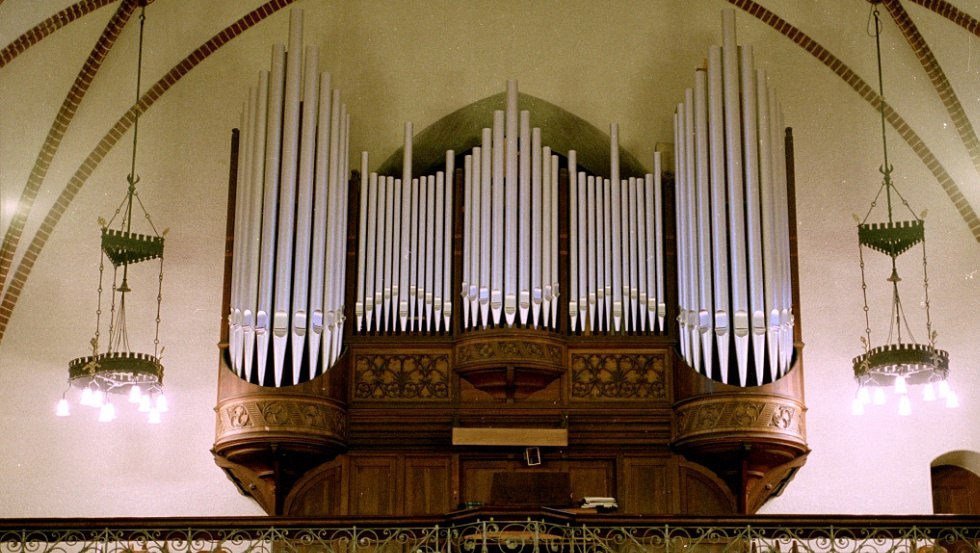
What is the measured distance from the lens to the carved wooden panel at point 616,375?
1672cm

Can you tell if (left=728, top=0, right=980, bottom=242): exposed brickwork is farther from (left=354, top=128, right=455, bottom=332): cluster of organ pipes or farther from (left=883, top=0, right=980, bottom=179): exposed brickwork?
(left=354, top=128, right=455, bottom=332): cluster of organ pipes

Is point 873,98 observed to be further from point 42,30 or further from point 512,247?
point 42,30

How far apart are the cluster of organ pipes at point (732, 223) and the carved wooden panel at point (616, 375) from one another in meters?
0.55

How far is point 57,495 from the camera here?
16.8m

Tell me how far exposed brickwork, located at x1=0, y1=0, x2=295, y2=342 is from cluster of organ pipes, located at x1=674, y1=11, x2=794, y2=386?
504 cm

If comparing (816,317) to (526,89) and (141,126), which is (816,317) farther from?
(141,126)

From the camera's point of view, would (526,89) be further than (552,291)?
Yes

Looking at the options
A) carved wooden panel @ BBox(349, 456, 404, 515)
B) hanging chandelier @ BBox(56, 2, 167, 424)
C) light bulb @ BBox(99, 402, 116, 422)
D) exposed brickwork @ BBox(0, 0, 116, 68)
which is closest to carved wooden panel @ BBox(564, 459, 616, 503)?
carved wooden panel @ BBox(349, 456, 404, 515)

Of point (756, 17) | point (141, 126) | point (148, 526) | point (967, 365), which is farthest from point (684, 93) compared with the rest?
point (148, 526)

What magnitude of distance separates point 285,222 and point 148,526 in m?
3.70

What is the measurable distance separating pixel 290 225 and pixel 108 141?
2.75 metres

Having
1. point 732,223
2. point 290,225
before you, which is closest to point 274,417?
point 290,225

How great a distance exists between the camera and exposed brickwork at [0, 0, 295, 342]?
1739 centimetres

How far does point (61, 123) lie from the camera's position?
688 inches
